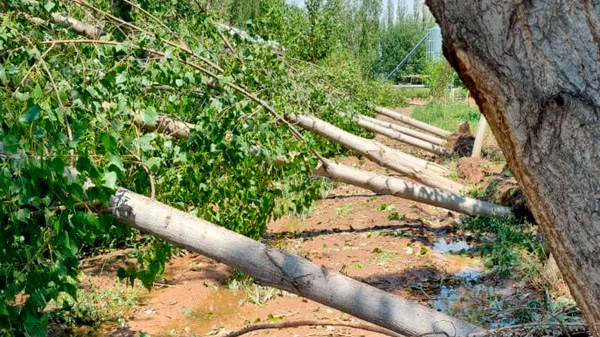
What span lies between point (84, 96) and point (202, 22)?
281cm

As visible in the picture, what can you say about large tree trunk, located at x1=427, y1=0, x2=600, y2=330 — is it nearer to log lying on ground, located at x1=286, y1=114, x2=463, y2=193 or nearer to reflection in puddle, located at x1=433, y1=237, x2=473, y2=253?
log lying on ground, located at x1=286, y1=114, x2=463, y2=193

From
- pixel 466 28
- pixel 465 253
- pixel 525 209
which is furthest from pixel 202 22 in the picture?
pixel 466 28

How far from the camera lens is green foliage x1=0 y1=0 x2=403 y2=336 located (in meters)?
2.19

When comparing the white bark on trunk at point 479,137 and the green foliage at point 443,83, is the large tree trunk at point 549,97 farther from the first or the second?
the green foliage at point 443,83

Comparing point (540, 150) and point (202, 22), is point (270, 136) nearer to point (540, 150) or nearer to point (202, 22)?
point (202, 22)

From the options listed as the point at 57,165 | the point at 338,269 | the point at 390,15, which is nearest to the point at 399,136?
the point at 338,269

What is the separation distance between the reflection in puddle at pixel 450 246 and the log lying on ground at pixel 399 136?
4081mm

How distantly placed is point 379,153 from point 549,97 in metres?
5.70

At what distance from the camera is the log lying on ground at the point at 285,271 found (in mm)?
2217

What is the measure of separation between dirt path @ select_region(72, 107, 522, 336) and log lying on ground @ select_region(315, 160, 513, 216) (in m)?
0.39

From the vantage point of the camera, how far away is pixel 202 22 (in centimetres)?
558

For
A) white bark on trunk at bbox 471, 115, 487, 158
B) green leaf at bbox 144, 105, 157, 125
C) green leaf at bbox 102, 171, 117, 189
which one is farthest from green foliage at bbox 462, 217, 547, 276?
green leaf at bbox 102, 171, 117, 189

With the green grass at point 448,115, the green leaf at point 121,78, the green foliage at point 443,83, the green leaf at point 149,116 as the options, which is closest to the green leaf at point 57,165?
the green leaf at point 149,116

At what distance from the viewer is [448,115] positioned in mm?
18078
